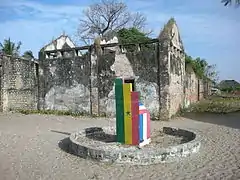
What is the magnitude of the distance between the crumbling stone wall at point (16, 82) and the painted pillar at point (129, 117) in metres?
11.4

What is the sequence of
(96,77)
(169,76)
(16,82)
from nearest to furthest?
(169,76), (96,77), (16,82)

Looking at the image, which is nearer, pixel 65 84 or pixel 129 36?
pixel 65 84

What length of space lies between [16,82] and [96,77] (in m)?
5.84

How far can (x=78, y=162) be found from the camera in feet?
25.6

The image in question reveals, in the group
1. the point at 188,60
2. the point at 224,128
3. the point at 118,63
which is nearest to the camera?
the point at 224,128

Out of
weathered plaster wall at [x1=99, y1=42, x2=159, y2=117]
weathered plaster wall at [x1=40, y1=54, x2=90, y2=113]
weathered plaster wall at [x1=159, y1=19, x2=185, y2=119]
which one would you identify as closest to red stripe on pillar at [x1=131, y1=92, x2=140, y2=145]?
weathered plaster wall at [x1=159, y1=19, x2=185, y2=119]

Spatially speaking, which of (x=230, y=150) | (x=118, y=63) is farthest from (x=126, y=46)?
(x=230, y=150)

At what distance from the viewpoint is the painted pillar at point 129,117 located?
891cm

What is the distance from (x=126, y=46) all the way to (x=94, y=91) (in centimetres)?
290

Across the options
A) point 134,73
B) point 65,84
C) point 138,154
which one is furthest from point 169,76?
point 138,154

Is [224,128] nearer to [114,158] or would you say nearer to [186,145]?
[186,145]

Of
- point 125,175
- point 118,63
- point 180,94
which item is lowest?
point 125,175

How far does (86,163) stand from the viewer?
25.3ft

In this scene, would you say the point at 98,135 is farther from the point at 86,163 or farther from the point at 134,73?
the point at 134,73
